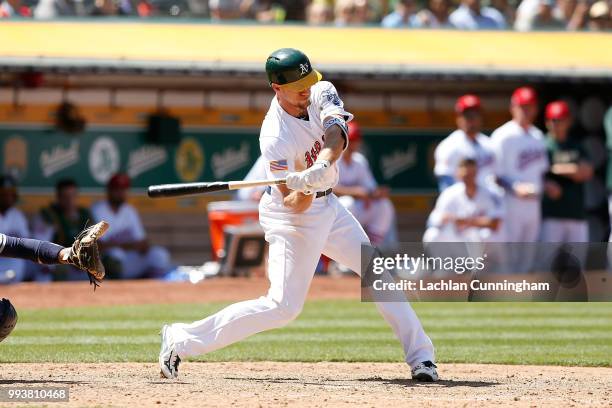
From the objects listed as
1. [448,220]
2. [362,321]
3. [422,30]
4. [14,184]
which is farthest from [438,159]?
[14,184]

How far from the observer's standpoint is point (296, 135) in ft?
21.4

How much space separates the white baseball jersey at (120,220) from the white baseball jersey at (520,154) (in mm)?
3938

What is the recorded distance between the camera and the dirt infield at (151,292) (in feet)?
37.5

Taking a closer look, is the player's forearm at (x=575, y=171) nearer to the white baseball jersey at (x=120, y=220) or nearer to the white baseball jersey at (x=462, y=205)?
the white baseball jersey at (x=462, y=205)

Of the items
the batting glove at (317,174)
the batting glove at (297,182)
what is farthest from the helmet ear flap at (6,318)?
the batting glove at (317,174)

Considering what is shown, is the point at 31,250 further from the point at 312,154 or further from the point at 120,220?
the point at 120,220

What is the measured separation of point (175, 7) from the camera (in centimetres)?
1473

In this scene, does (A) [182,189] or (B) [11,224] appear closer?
(A) [182,189]

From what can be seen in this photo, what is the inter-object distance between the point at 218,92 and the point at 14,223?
3.05 metres

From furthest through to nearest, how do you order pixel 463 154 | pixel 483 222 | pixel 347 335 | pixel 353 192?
pixel 353 192
pixel 463 154
pixel 483 222
pixel 347 335

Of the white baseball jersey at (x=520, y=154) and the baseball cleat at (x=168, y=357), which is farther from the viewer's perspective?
the white baseball jersey at (x=520, y=154)

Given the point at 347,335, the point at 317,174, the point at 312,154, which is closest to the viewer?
the point at 317,174

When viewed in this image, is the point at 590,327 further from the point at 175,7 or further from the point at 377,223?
the point at 175,7

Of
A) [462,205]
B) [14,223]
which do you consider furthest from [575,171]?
[14,223]
